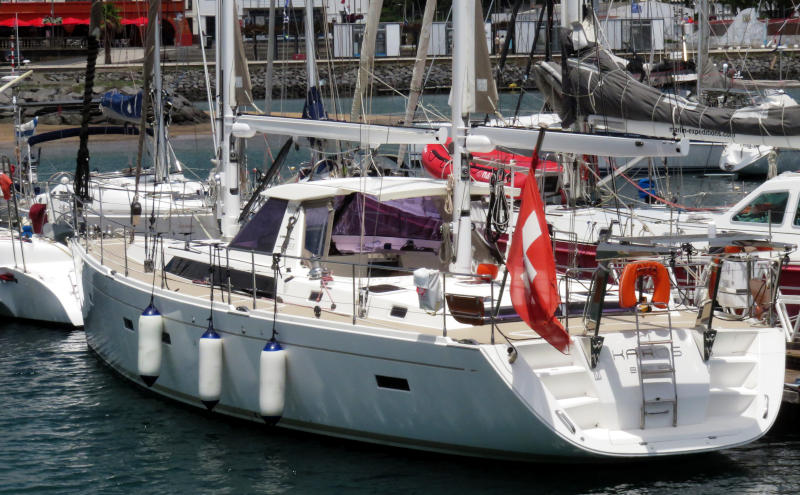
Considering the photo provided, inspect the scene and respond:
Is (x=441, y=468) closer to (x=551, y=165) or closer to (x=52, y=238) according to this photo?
(x=52, y=238)

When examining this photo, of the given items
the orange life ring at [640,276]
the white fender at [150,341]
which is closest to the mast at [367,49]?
the white fender at [150,341]

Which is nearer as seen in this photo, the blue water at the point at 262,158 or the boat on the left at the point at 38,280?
the boat on the left at the point at 38,280

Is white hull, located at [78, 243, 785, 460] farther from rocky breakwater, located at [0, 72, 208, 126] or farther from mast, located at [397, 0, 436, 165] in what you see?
rocky breakwater, located at [0, 72, 208, 126]

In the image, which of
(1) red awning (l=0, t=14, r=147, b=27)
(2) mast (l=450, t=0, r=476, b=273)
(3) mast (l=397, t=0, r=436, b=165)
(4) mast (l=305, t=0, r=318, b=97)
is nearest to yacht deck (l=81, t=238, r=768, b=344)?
(2) mast (l=450, t=0, r=476, b=273)

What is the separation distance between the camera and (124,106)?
28.5 metres

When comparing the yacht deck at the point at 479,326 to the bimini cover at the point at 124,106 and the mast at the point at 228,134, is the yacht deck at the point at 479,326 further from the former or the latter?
the bimini cover at the point at 124,106

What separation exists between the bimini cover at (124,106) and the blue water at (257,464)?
14.8m

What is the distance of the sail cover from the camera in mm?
16641

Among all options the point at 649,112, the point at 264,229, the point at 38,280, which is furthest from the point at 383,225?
the point at 38,280

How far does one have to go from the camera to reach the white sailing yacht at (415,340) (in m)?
10.8

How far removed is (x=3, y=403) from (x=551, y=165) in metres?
14.4

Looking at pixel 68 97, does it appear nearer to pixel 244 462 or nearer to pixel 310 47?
pixel 310 47

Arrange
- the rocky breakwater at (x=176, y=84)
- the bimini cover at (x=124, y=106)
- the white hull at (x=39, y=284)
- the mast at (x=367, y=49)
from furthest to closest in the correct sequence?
the rocky breakwater at (x=176, y=84)
the bimini cover at (x=124, y=106)
the white hull at (x=39, y=284)
the mast at (x=367, y=49)

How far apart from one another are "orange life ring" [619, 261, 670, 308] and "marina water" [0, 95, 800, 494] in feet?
5.52
